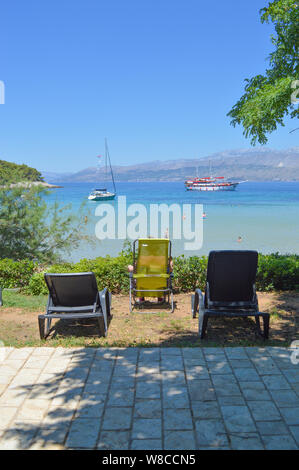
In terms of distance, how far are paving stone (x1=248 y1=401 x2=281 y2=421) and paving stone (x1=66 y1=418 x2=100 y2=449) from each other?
4.73 ft

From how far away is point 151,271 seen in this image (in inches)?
313

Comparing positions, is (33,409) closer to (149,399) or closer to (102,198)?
(149,399)

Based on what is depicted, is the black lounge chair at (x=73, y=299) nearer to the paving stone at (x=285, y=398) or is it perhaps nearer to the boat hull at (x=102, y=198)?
the paving stone at (x=285, y=398)

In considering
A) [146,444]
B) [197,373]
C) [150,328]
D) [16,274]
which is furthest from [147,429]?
[16,274]

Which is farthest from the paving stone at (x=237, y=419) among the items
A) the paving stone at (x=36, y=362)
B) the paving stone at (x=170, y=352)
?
the paving stone at (x=36, y=362)

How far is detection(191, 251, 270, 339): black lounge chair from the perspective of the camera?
5680mm

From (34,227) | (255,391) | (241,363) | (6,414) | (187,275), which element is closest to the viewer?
(6,414)

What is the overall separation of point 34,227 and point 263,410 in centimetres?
1029

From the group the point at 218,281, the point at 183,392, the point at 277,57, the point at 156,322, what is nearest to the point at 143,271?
the point at 156,322

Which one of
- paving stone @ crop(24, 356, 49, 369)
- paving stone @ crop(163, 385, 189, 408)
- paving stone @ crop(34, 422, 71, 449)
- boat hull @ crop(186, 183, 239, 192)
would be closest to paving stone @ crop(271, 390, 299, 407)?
paving stone @ crop(163, 385, 189, 408)

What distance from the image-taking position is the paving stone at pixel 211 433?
10.5 ft

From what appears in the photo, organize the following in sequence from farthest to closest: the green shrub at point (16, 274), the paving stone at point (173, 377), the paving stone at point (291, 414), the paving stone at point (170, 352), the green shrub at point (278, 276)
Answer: the green shrub at point (16, 274)
the green shrub at point (278, 276)
the paving stone at point (170, 352)
the paving stone at point (173, 377)
the paving stone at point (291, 414)

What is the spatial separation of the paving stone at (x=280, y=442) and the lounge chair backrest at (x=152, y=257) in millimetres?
4698

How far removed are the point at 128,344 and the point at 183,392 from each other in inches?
58.3
